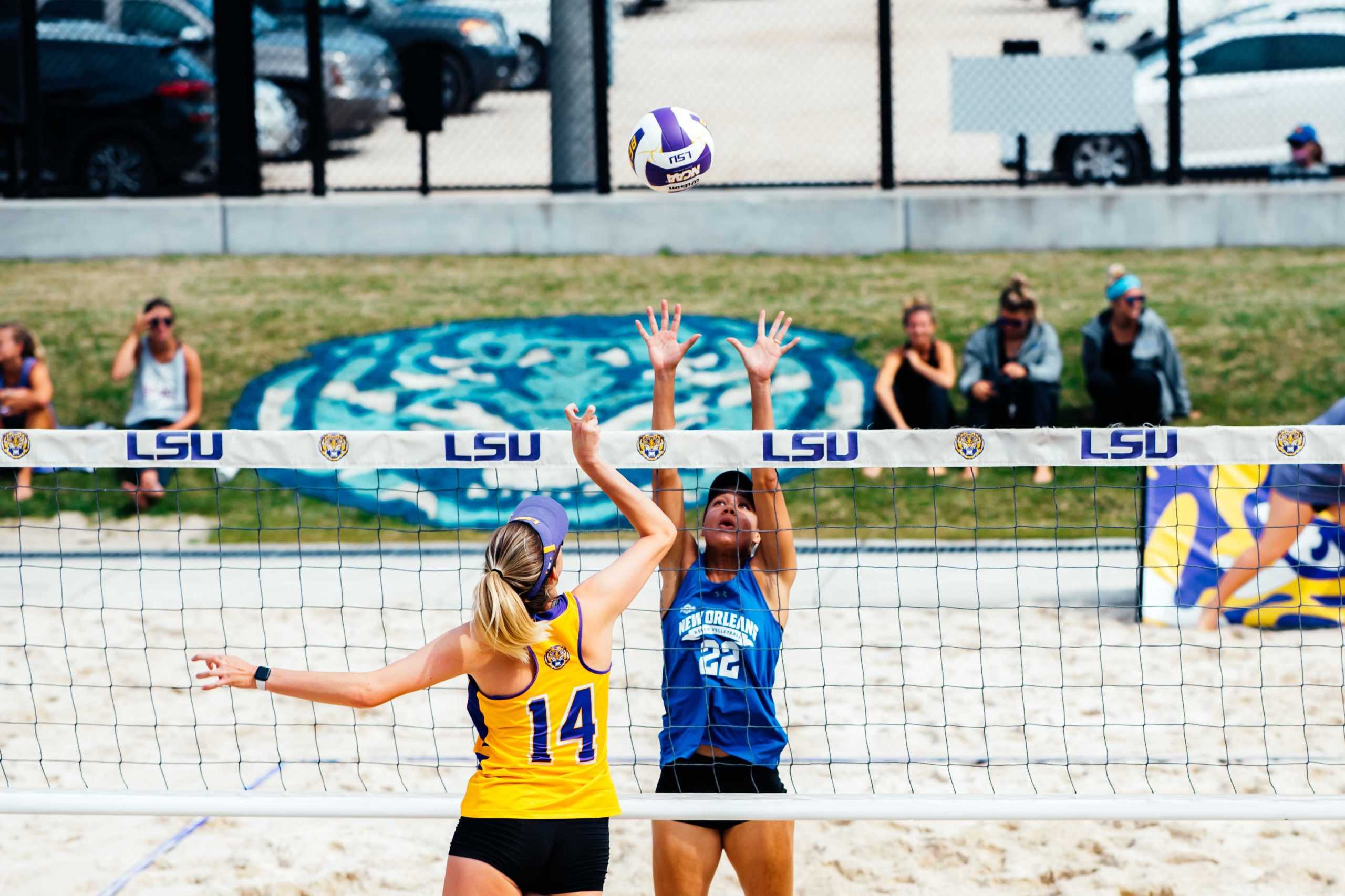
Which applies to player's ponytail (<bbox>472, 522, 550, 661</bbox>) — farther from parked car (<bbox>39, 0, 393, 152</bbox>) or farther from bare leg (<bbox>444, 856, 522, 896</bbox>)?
parked car (<bbox>39, 0, 393, 152</bbox>)

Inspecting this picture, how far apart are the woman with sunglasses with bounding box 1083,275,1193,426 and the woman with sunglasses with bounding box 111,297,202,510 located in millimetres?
5666

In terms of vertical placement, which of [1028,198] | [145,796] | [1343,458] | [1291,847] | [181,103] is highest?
[181,103]

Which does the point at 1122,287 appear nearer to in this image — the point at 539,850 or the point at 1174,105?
the point at 1174,105

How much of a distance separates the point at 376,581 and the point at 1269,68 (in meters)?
8.52

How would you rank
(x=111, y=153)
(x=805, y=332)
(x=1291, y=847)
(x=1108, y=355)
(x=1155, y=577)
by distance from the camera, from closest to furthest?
(x=1291, y=847) < (x=1155, y=577) < (x=1108, y=355) < (x=805, y=332) < (x=111, y=153)

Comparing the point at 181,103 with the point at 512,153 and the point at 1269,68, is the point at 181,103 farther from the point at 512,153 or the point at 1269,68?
the point at 1269,68

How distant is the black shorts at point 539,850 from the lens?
12.5ft

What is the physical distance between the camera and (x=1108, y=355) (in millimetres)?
9969

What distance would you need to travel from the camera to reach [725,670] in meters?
4.50

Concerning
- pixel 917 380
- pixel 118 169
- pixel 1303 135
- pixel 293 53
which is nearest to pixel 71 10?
pixel 118 169

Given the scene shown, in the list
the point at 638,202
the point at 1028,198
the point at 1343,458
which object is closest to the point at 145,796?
the point at 1343,458

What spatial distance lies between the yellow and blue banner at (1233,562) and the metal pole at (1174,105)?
17.8 feet

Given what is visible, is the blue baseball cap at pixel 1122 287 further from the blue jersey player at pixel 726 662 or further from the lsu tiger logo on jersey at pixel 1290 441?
the blue jersey player at pixel 726 662

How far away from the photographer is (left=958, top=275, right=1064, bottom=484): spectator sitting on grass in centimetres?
970
